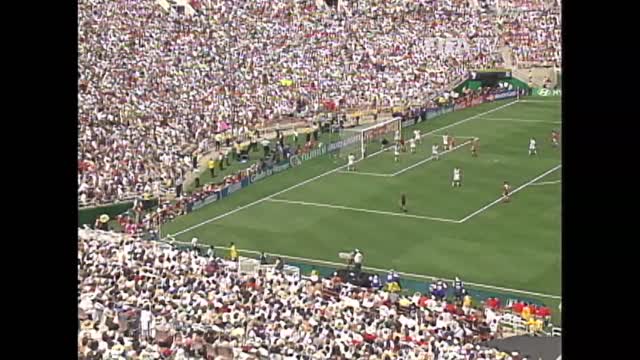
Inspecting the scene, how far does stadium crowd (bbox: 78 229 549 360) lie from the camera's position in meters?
5.79

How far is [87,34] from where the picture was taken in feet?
49.3

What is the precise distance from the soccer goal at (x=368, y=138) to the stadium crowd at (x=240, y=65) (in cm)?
114

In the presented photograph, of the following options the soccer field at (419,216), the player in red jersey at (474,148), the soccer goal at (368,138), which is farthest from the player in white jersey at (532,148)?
the soccer goal at (368,138)

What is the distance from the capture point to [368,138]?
13391mm

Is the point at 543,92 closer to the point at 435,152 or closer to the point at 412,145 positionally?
the point at 412,145

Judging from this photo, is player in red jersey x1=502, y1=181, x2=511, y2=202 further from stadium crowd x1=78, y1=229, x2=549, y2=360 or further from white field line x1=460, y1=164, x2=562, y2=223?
stadium crowd x1=78, y1=229, x2=549, y2=360

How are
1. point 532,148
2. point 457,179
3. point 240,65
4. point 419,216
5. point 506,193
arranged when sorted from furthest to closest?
1. point 240,65
2. point 532,148
3. point 457,179
4. point 506,193
5. point 419,216

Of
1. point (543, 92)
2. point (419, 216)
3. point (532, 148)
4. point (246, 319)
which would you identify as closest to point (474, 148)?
point (532, 148)

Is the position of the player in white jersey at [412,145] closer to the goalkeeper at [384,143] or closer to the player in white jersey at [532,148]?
the goalkeeper at [384,143]

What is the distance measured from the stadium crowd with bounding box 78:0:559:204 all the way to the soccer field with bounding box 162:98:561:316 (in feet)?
4.10

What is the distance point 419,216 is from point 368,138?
3314 mm

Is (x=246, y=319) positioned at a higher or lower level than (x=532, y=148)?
lower
